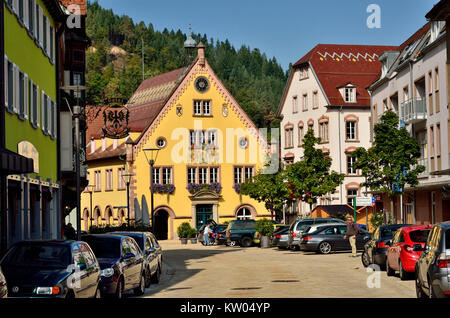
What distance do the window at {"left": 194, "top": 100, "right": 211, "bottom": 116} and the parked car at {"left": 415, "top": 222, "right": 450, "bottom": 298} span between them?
6502 centimetres

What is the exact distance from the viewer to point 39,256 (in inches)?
664

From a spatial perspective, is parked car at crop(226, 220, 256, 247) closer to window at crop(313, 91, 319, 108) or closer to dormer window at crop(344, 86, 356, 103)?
dormer window at crop(344, 86, 356, 103)

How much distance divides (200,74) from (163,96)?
786cm

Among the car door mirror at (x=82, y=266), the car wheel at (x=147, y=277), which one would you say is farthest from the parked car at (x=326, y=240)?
the car door mirror at (x=82, y=266)

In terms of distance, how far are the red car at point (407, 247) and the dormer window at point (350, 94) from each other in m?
56.4

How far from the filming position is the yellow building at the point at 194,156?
80.9m

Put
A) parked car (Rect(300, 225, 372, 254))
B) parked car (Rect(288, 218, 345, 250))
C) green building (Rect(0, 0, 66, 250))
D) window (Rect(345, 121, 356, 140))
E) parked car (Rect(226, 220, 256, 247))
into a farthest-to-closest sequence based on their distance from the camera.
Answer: window (Rect(345, 121, 356, 140))
parked car (Rect(226, 220, 256, 247))
parked car (Rect(288, 218, 345, 250))
parked car (Rect(300, 225, 372, 254))
green building (Rect(0, 0, 66, 250))

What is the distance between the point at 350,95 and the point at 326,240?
40.5 meters

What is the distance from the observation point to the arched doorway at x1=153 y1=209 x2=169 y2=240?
81.4 metres

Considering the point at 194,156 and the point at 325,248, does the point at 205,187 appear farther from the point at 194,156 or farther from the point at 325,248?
the point at 325,248

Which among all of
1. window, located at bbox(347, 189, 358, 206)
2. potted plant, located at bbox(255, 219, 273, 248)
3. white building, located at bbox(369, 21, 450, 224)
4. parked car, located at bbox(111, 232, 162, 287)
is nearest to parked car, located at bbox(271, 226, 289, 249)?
potted plant, located at bbox(255, 219, 273, 248)

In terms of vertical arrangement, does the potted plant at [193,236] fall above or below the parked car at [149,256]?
below

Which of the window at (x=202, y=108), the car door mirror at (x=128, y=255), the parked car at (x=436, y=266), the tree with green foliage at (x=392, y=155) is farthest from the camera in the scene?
the window at (x=202, y=108)

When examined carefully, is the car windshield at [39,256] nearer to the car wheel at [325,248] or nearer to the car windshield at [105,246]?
the car windshield at [105,246]
